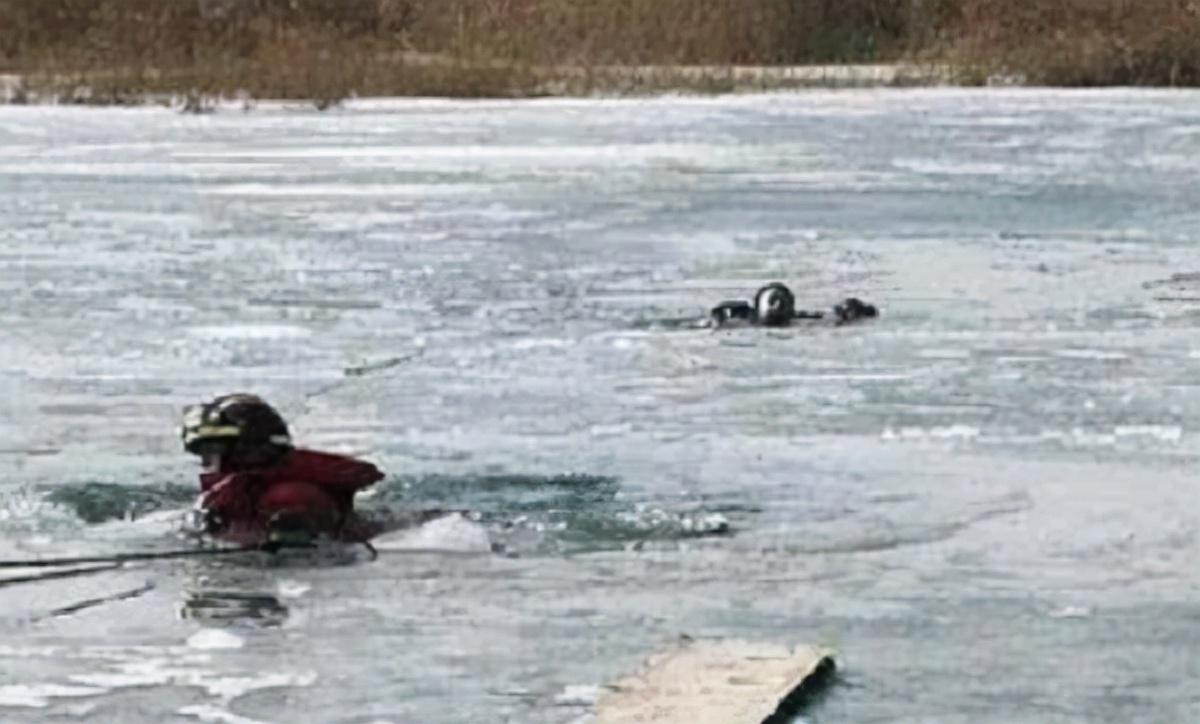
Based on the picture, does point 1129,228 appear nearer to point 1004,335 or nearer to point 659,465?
point 1004,335

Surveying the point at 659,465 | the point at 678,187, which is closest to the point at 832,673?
the point at 659,465

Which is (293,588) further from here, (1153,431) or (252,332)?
(252,332)

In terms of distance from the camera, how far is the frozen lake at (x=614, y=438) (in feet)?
15.7

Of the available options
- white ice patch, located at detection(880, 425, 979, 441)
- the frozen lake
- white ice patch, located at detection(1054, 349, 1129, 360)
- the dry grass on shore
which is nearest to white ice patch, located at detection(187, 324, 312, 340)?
the frozen lake

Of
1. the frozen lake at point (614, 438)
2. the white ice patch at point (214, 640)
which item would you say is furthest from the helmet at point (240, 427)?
the white ice patch at point (214, 640)

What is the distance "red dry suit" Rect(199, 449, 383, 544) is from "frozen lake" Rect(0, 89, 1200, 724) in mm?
126

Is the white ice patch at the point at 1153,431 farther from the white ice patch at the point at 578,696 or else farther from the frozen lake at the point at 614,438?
the white ice patch at the point at 578,696

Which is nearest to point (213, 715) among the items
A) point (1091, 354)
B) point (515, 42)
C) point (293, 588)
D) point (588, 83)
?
point (293, 588)

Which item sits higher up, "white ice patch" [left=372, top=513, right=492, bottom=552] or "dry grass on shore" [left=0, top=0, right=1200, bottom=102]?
"dry grass on shore" [left=0, top=0, right=1200, bottom=102]

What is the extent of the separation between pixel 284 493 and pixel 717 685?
1629 millimetres

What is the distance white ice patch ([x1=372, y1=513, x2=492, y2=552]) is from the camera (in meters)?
5.82

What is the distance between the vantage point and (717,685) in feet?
14.8

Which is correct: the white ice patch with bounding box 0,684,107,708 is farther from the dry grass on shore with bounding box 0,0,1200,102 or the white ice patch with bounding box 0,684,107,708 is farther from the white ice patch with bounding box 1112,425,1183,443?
the dry grass on shore with bounding box 0,0,1200,102

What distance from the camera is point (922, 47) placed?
26.0 m
